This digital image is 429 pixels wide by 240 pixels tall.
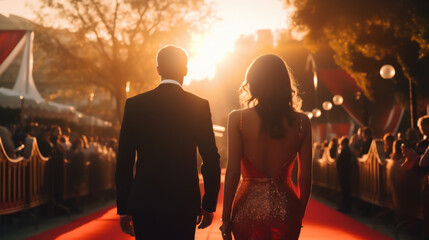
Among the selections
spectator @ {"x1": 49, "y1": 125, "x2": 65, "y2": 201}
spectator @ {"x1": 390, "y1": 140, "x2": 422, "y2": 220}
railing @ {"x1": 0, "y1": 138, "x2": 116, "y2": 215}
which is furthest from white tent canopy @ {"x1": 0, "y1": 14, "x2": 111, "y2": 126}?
spectator @ {"x1": 390, "y1": 140, "x2": 422, "y2": 220}

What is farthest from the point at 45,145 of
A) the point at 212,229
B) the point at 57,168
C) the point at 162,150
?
the point at 162,150

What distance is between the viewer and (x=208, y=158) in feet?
13.9

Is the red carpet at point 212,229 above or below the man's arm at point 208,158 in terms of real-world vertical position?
below

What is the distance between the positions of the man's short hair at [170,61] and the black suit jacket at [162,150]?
14cm

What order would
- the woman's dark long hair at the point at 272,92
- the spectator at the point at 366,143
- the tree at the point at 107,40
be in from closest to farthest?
the woman's dark long hair at the point at 272,92, the spectator at the point at 366,143, the tree at the point at 107,40

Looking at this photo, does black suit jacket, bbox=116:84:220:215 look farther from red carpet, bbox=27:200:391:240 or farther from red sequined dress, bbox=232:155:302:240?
red carpet, bbox=27:200:391:240

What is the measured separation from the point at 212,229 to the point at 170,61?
7.14 metres

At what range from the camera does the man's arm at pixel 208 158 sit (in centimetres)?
420

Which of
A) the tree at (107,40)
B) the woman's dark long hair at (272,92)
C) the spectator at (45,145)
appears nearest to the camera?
the woman's dark long hair at (272,92)

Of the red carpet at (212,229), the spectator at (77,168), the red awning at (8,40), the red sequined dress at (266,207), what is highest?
the red awning at (8,40)

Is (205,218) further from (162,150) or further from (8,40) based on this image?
(8,40)

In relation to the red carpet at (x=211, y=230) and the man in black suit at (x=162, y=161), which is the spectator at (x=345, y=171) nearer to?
the red carpet at (x=211, y=230)

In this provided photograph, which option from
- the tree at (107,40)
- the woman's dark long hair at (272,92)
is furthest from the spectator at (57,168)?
the tree at (107,40)

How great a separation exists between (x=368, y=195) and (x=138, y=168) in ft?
32.2
